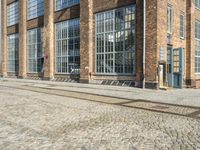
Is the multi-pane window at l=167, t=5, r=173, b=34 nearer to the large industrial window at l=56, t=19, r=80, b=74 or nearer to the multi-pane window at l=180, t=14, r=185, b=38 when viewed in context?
the multi-pane window at l=180, t=14, r=185, b=38

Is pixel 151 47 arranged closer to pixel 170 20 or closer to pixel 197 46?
pixel 170 20

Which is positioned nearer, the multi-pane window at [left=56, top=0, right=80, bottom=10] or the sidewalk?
the sidewalk

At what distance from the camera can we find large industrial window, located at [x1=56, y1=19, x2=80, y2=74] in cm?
2402

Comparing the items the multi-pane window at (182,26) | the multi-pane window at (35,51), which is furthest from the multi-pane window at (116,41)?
the multi-pane window at (35,51)

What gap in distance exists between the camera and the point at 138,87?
712 inches

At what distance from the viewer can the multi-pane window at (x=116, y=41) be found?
19.2m

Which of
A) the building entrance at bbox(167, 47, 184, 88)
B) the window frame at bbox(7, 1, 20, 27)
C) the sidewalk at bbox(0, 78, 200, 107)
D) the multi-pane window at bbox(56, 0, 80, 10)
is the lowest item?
the sidewalk at bbox(0, 78, 200, 107)

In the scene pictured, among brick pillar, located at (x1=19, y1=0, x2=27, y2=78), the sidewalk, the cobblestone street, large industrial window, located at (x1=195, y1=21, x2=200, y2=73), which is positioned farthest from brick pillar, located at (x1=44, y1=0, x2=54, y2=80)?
the cobblestone street

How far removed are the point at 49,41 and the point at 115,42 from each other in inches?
368

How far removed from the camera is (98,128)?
6.65 m

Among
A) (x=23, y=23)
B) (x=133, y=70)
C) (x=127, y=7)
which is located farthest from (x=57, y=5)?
(x=133, y=70)

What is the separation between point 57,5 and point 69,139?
75.4 ft

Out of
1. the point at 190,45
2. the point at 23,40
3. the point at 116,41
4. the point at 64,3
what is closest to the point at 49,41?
the point at 64,3

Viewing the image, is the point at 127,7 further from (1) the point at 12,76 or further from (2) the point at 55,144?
(1) the point at 12,76
